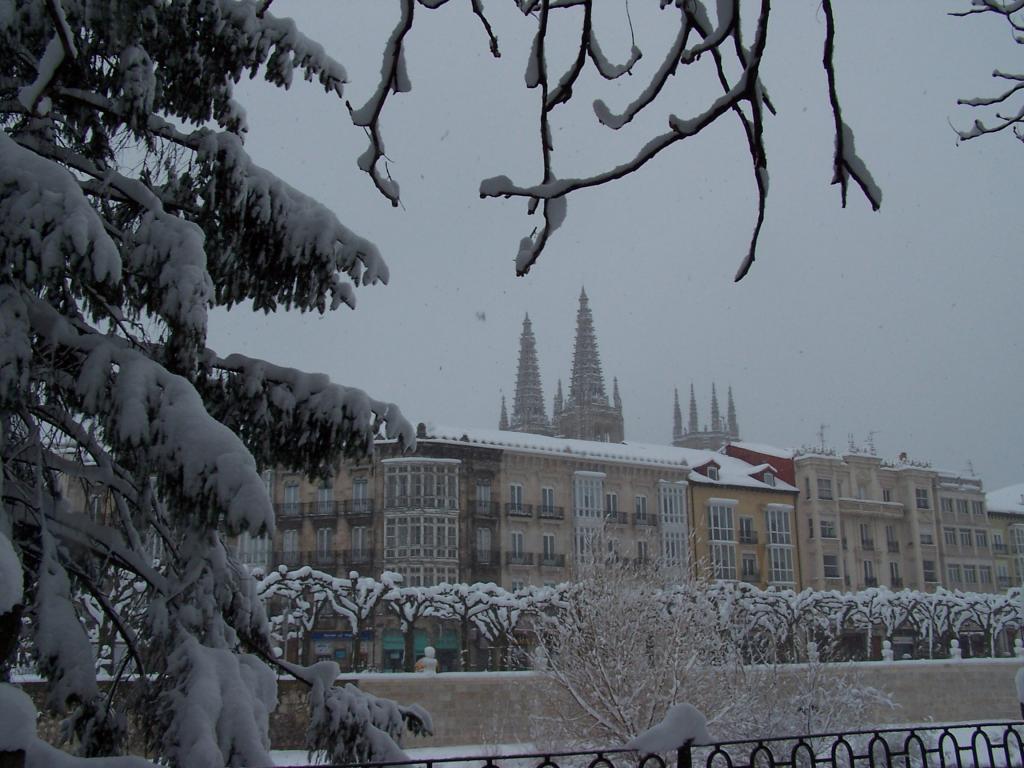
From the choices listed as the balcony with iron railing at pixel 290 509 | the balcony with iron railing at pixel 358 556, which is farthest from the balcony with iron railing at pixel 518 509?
the balcony with iron railing at pixel 290 509

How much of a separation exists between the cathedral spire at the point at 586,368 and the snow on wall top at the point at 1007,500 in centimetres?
3155

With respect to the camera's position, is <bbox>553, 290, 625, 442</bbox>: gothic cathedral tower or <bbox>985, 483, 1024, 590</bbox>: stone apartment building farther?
<bbox>553, 290, 625, 442</bbox>: gothic cathedral tower

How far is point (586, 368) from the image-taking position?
8694 centimetres

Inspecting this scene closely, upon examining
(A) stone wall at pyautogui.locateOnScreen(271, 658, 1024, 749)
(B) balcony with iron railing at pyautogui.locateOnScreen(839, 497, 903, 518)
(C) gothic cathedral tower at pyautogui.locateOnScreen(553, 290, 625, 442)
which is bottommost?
(A) stone wall at pyautogui.locateOnScreen(271, 658, 1024, 749)

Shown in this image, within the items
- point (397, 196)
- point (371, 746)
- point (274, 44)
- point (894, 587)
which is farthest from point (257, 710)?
point (894, 587)

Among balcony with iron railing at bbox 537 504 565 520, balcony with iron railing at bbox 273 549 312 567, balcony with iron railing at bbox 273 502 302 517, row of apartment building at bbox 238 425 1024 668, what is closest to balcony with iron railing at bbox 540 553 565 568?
row of apartment building at bbox 238 425 1024 668

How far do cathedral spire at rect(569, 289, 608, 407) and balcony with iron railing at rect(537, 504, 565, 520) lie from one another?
4291 cm

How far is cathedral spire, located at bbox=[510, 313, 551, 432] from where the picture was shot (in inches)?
3615

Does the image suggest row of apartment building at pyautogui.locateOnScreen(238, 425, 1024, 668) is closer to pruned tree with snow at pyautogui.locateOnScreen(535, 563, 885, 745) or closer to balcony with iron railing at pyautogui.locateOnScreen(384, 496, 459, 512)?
balcony with iron railing at pyautogui.locateOnScreen(384, 496, 459, 512)

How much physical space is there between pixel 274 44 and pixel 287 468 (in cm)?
310

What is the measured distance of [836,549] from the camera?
47875 millimetres

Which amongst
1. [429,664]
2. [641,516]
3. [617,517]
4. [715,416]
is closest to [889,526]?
[641,516]

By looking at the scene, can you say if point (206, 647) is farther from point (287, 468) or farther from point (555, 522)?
point (555, 522)

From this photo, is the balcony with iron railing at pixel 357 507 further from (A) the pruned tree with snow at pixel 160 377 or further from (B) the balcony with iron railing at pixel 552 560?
(A) the pruned tree with snow at pixel 160 377
